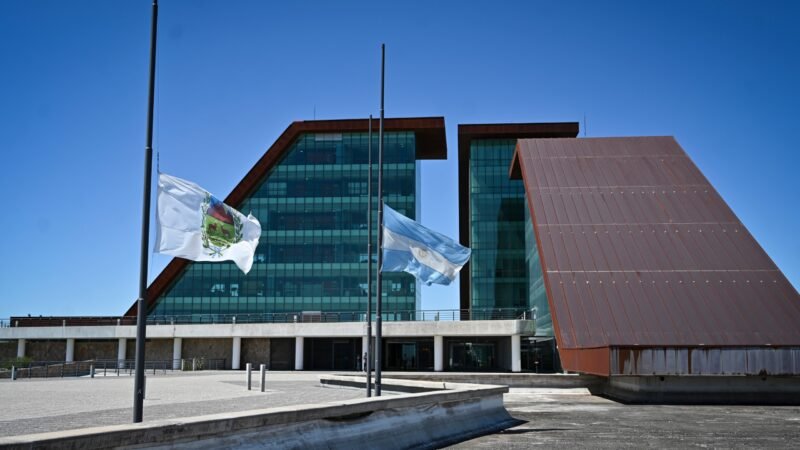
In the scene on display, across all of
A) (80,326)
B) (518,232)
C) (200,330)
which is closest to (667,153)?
(518,232)

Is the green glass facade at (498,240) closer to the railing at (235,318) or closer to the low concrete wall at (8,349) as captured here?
the railing at (235,318)

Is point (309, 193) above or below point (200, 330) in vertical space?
above

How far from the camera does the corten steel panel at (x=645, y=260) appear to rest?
3080cm

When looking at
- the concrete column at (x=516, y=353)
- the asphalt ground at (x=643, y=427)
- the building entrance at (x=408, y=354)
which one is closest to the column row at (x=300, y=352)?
the building entrance at (x=408, y=354)

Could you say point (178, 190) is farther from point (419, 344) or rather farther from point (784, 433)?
point (419, 344)

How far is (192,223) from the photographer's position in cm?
1362

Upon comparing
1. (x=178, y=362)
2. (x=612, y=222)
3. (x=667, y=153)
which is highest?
(x=667, y=153)

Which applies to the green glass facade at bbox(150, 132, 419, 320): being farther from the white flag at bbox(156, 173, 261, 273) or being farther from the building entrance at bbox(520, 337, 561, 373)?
the white flag at bbox(156, 173, 261, 273)

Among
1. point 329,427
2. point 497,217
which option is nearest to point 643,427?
point 329,427

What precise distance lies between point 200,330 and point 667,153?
3735cm

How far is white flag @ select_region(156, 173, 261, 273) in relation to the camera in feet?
43.3

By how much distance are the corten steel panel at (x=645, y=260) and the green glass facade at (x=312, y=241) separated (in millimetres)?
27647

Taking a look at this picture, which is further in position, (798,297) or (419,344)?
(419,344)

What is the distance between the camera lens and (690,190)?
41156 millimetres
